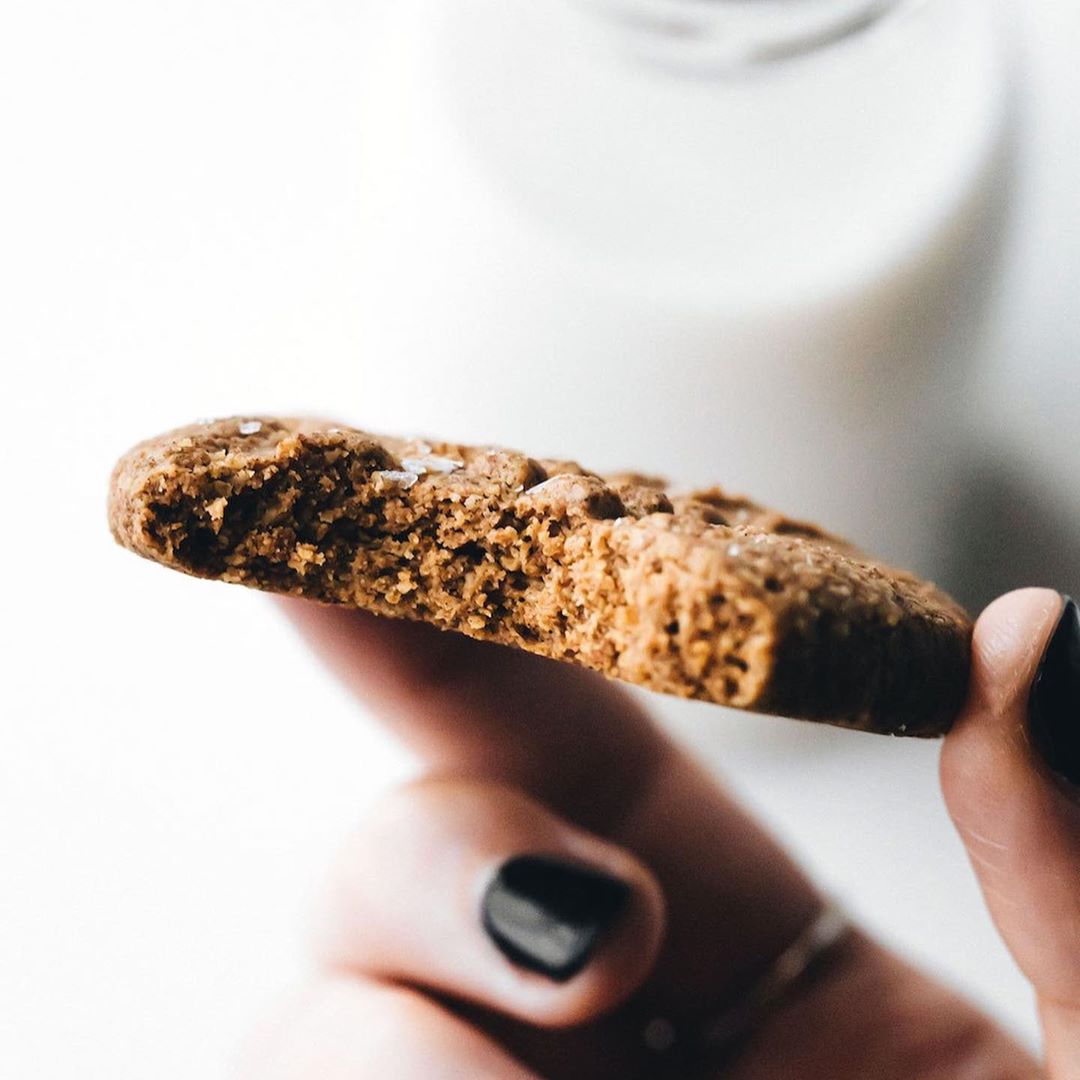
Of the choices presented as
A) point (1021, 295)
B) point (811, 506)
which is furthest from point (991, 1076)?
point (1021, 295)

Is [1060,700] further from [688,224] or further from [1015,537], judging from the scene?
[1015,537]

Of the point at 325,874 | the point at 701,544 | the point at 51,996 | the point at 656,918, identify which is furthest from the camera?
the point at 51,996

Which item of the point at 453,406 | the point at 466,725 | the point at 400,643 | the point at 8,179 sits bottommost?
the point at 466,725

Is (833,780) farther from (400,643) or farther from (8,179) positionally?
(8,179)

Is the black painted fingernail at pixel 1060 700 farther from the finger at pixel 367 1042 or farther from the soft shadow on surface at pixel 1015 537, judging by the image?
the soft shadow on surface at pixel 1015 537

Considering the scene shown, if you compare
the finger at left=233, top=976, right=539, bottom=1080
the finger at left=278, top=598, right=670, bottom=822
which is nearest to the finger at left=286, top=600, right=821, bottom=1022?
the finger at left=278, top=598, right=670, bottom=822

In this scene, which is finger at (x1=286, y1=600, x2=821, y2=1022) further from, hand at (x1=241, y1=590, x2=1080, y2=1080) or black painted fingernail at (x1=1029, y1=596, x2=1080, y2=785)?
black painted fingernail at (x1=1029, y1=596, x2=1080, y2=785)
